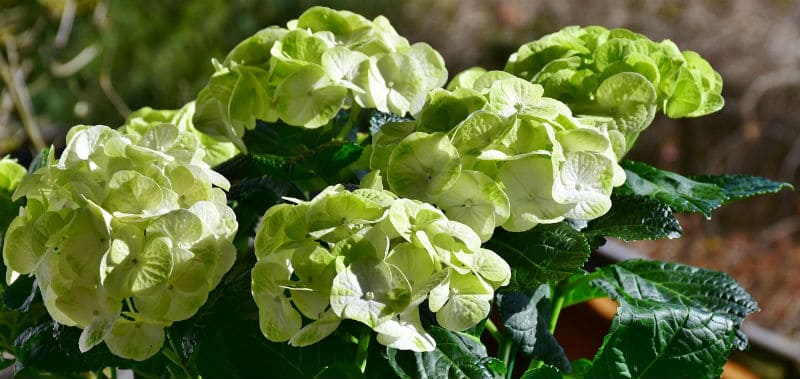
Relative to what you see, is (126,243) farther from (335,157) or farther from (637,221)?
(637,221)

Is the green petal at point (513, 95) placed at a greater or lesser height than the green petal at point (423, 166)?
greater

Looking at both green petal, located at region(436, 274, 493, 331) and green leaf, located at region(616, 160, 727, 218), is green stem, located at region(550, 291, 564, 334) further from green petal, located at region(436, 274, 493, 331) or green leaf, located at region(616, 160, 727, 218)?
green petal, located at region(436, 274, 493, 331)

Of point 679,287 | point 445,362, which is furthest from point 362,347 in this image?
point 679,287

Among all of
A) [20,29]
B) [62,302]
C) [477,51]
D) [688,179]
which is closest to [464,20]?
[477,51]

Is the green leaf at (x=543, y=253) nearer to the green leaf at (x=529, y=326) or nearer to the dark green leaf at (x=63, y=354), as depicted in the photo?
the green leaf at (x=529, y=326)

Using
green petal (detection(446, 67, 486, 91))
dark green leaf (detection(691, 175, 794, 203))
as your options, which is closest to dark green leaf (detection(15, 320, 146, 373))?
green petal (detection(446, 67, 486, 91))

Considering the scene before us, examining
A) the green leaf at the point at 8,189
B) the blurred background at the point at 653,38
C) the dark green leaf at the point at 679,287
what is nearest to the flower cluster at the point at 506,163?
the dark green leaf at the point at 679,287
